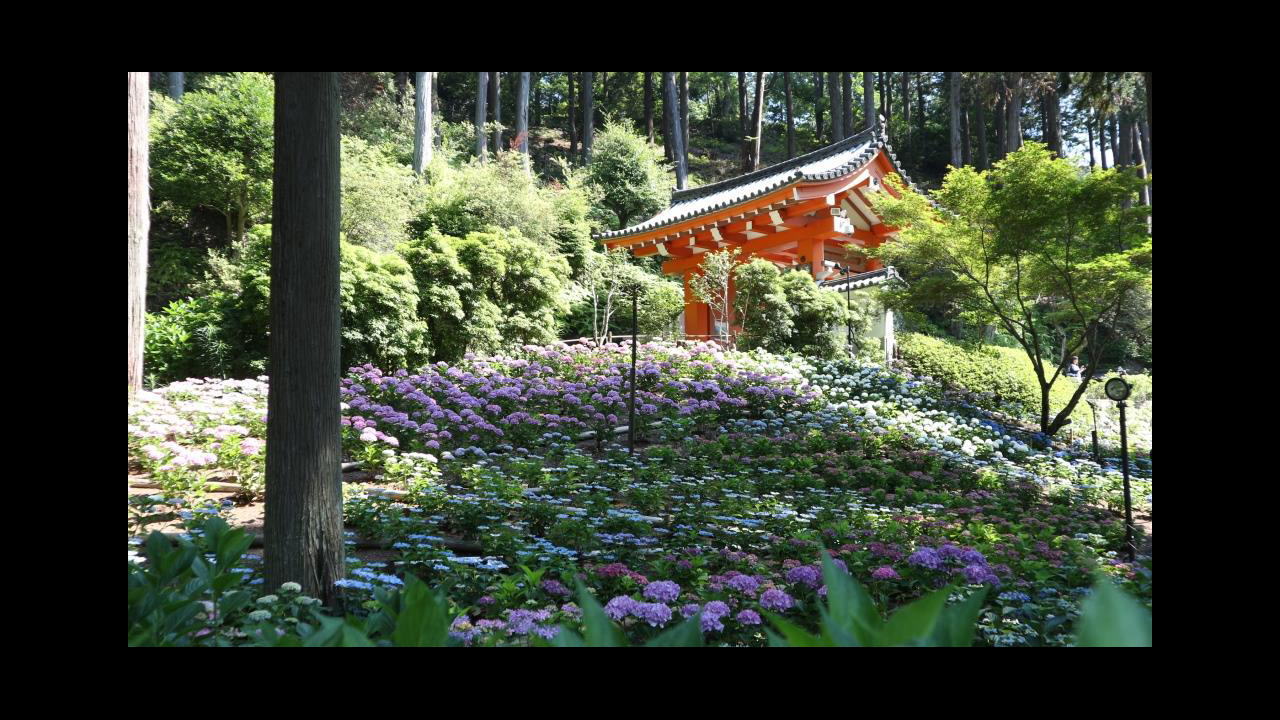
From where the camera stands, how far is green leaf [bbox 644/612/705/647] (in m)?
0.57

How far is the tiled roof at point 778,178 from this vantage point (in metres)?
12.8

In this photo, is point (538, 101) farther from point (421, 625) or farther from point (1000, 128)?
point (421, 625)

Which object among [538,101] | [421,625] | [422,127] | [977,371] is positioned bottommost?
[421,625]

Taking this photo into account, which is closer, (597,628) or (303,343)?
(597,628)

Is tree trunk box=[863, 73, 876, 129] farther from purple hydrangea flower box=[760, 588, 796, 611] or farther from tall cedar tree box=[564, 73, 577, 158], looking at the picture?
purple hydrangea flower box=[760, 588, 796, 611]

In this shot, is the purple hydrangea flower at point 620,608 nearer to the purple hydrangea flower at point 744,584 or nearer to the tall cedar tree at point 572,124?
the purple hydrangea flower at point 744,584

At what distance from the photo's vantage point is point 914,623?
0.59 m

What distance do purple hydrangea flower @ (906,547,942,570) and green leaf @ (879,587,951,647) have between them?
2961 mm

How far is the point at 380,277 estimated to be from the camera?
855cm

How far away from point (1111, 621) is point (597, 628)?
0.37 meters

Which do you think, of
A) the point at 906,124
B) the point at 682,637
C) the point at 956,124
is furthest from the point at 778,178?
the point at 906,124

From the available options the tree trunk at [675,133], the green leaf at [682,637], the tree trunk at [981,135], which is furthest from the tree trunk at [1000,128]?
the green leaf at [682,637]

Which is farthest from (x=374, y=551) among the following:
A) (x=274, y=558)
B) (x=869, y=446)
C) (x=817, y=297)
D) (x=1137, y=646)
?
(x=817, y=297)
